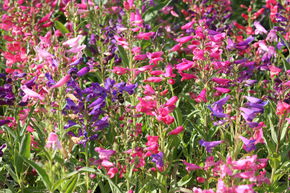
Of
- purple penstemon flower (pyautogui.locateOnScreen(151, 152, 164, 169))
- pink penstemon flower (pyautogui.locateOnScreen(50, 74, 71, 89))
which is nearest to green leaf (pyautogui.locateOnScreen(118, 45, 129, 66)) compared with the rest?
purple penstemon flower (pyautogui.locateOnScreen(151, 152, 164, 169))

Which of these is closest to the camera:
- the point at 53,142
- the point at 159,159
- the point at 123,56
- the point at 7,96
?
the point at 53,142

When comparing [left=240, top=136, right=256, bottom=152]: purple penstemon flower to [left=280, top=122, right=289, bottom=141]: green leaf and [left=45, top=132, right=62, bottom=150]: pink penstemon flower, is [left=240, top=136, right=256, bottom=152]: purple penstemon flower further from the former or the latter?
[left=45, top=132, right=62, bottom=150]: pink penstemon flower

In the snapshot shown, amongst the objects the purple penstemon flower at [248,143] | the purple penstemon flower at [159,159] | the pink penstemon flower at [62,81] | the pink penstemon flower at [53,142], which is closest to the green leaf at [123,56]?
the purple penstemon flower at [159,159]

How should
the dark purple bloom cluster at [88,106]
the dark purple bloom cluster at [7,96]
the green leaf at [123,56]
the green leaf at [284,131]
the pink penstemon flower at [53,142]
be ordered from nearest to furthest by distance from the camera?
the pink penstemon flower at [53,142], the dark purple bloom cluster at [88,106], the dark purple bloom cluster at [7,96], the green leaf at [284,131], the green leaf at [123,56]

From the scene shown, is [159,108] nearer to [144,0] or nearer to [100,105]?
[100,105]

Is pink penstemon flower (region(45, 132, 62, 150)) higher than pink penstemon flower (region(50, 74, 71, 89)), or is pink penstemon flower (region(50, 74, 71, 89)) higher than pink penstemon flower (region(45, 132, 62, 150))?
pink penstemon flower (region(50, 74, 71, 89))

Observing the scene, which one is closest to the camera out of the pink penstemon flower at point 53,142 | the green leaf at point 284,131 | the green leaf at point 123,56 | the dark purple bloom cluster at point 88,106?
the pink penstemon flower at point 53,142

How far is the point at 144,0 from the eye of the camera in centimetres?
652

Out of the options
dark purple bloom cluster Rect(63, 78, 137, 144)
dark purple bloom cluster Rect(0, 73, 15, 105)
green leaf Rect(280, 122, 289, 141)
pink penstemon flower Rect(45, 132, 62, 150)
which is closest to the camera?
pink penstemon flower Rect(45, 132, 62, 150)

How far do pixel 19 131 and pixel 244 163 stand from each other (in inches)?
82.5

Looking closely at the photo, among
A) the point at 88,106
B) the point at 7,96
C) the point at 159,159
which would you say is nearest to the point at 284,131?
the point at 159,159

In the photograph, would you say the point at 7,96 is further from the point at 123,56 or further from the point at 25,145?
the point at 123,56

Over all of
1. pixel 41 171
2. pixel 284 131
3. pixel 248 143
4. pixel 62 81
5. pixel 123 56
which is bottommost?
pixel 284 131

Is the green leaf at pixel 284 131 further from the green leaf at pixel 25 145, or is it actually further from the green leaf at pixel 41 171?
the green leaf at pixel 25 145
